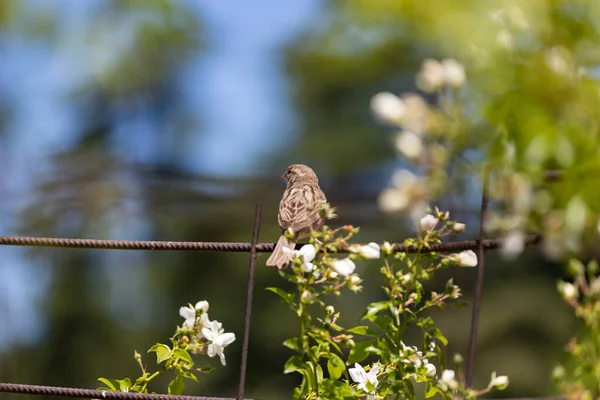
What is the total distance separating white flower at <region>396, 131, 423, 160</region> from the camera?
4.14ft

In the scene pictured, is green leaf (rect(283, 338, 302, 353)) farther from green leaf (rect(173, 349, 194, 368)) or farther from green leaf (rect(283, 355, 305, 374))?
green leaf (rect(173, 349, 194, 368))

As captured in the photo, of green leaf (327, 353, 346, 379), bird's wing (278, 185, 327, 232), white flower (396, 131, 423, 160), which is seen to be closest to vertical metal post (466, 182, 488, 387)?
white flower (396, 131, 423, 160)

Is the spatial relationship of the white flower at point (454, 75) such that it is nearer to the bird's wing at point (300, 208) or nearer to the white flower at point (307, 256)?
the white flower at point (307, 256)

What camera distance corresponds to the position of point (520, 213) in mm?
1277

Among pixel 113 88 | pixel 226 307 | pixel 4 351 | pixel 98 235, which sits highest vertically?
pixel 113 88

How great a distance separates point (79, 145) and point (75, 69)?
88cm

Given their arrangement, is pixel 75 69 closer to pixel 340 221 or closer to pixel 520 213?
pixel 340 221

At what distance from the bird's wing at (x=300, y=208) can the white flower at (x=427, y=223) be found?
42 cm

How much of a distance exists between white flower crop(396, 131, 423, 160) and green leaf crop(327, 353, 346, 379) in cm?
48

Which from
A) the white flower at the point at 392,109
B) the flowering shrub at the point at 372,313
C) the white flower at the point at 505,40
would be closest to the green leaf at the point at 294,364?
Result: the flowering shrub at the point at 372,313

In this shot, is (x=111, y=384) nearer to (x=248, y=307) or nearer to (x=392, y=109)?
(x=248, y=307)

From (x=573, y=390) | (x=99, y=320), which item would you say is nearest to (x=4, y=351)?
(x=99, y=320)

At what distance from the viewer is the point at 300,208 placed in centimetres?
200

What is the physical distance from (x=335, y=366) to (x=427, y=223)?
320 mm
